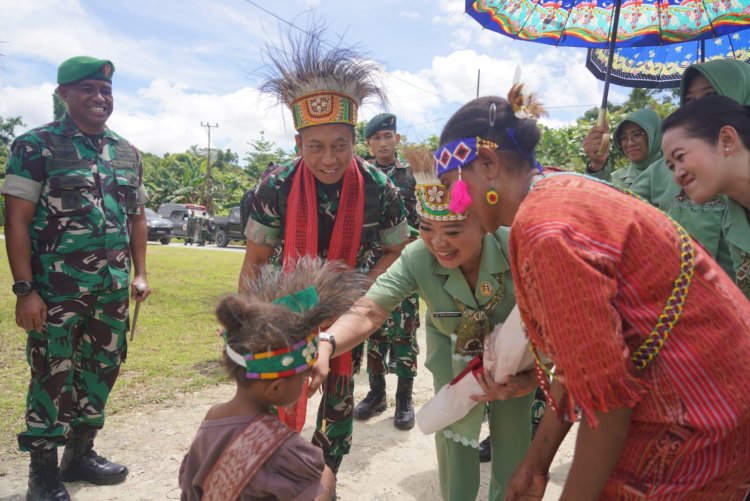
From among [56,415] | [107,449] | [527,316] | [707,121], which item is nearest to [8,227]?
[56,415]

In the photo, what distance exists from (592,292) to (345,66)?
2291mm

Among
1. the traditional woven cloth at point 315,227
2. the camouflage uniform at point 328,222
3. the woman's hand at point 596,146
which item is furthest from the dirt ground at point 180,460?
the woman's hand at point 596,146

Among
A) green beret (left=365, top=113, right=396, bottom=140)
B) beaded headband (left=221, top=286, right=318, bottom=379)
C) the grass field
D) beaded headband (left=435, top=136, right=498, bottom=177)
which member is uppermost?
green beret (left=365, top=113, right=396, bottom=140)

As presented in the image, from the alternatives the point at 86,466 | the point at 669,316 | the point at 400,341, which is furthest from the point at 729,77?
the point at 86,466

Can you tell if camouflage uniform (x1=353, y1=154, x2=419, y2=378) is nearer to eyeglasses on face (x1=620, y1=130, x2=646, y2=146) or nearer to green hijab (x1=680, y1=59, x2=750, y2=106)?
eyeglasses on face (x1=620, y1=130, x2=646, y2=146)

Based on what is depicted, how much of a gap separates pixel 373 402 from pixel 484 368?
8.25 ft

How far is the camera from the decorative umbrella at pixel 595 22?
3.39 meters

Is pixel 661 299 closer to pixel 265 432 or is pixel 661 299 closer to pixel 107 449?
pixel 265 432

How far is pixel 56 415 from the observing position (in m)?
3.13

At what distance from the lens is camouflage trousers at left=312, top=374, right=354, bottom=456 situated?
9.92ft

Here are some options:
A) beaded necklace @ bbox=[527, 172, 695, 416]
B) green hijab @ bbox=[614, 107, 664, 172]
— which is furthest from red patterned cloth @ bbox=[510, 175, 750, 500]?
green hijab @ bbox=[614, 107, 664, 172]

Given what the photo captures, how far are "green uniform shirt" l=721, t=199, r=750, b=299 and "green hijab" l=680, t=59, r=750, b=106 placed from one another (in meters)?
0.52

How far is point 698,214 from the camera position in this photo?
106 inches

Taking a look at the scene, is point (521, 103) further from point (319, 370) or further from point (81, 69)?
point (81, 69)
